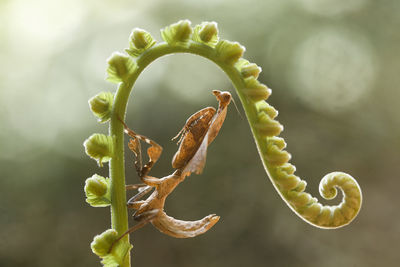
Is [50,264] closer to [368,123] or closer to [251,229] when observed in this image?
[251,229]

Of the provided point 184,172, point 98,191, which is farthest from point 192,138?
point 98,191

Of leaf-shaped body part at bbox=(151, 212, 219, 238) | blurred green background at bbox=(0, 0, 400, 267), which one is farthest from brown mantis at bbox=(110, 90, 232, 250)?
blurred green background at bbox=(0, 0, 400, 267)

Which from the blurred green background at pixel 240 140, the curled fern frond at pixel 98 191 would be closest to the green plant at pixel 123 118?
the curled fern frond at pixel 98 191

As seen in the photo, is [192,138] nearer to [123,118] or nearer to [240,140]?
[123,118]

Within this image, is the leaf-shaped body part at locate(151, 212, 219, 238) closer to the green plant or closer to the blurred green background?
the green plant

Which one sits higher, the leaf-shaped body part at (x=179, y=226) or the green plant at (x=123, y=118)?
the green plant at (x=123, y=118)

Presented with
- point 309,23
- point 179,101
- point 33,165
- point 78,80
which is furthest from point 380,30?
point 33,165

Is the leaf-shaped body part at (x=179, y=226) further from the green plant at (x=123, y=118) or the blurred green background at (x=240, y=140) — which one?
the blurred green background at (x=240, y=140)

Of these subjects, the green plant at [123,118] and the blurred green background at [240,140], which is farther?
the blurred green background at [240,140]
